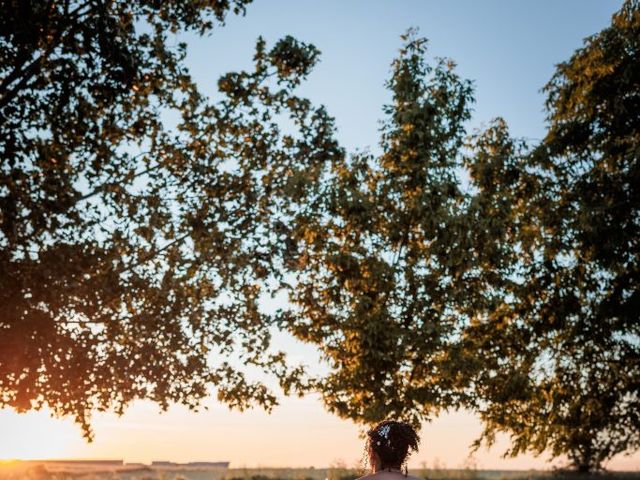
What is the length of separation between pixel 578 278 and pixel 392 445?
653 inches

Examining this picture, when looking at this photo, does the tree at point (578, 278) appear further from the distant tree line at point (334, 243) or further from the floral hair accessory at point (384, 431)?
the floral hair accessory at point (384, 431)

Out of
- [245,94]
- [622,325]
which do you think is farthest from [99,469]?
[622,325]

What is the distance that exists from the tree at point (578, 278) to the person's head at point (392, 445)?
13821 mm

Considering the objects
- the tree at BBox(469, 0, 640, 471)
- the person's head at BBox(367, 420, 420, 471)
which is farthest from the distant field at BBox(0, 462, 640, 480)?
the person's head at BBox(367, 420, 420, 471)

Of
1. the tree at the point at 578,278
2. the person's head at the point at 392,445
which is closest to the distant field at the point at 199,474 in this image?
the tree at the point at 578,278

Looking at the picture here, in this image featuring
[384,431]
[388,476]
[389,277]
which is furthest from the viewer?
[389,277]

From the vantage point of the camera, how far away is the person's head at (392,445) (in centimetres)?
622

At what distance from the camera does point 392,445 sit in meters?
6.22

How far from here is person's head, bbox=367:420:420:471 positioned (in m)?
6.22

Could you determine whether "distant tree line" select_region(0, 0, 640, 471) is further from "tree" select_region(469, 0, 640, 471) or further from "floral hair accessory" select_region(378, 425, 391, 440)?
"floral hair accessory" select_region(378, 425, 391, 440)

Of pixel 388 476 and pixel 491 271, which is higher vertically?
pixel 491 271

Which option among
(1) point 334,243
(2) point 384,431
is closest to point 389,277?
(1) point 334,243

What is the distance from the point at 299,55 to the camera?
17359 mm

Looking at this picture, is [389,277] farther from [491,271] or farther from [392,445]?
[392,445]
